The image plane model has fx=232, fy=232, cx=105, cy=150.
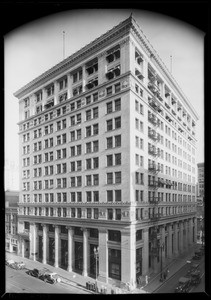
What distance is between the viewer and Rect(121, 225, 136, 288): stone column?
1840 centimetres

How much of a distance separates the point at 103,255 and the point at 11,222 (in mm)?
9740

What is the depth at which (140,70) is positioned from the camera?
21188 mm

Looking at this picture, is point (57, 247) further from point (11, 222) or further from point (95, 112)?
point (95, 112)

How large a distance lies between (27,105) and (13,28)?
308 inches

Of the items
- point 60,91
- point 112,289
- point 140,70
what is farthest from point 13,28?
point 112,289

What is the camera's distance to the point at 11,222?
22.9 meters

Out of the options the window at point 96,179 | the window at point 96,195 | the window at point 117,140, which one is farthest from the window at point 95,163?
the window at point 117,140

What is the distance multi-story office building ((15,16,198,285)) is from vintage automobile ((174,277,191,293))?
2.75 m

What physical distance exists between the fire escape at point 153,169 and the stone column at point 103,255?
4.05 m

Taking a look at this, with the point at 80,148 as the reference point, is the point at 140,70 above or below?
above

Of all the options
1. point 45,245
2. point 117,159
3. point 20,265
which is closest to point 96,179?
point 117,159
